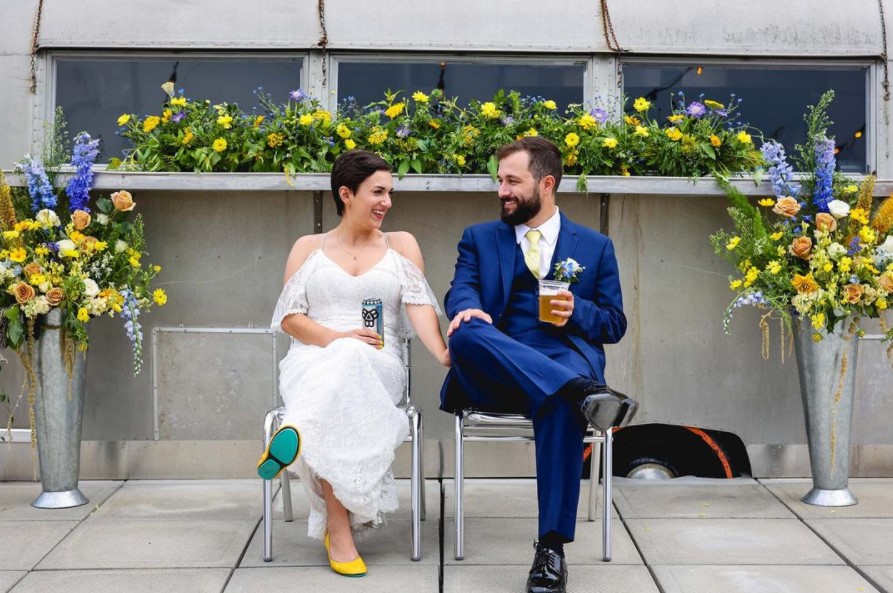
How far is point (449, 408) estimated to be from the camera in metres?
4.23

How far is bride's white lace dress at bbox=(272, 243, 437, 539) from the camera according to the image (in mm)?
3867

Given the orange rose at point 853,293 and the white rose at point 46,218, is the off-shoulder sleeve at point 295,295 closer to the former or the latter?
the white rose at point 46,218

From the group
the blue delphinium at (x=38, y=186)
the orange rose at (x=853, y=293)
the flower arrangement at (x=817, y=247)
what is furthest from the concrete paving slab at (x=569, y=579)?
the blue delphinium at (x=38, y=186)

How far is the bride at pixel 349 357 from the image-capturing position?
3.87 m

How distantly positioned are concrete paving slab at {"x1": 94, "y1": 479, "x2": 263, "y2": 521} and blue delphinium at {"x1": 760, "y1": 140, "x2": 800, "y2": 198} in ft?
8.82

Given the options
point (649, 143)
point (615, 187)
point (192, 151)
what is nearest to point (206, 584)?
point (192, 151)

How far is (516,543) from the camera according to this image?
4.28m

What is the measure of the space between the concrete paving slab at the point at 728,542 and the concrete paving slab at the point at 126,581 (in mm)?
1612

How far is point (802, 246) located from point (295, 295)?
2138 millimetres

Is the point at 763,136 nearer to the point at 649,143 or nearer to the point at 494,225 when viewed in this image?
the point at 649,143

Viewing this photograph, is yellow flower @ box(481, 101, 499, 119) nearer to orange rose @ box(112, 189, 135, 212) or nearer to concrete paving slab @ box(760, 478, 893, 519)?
orange rose @ box(112, 189, 135, 212)

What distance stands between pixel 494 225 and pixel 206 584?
1797 millimetres

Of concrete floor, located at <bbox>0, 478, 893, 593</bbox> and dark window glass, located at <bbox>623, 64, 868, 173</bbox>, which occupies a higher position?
dark window glass, located at <bbox>623, 64, 868, 173</bbox>

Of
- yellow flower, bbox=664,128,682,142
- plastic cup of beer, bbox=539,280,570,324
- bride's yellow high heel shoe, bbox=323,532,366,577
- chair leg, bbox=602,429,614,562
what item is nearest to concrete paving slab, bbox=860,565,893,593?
chair leg, bbox=602,429,614,562
